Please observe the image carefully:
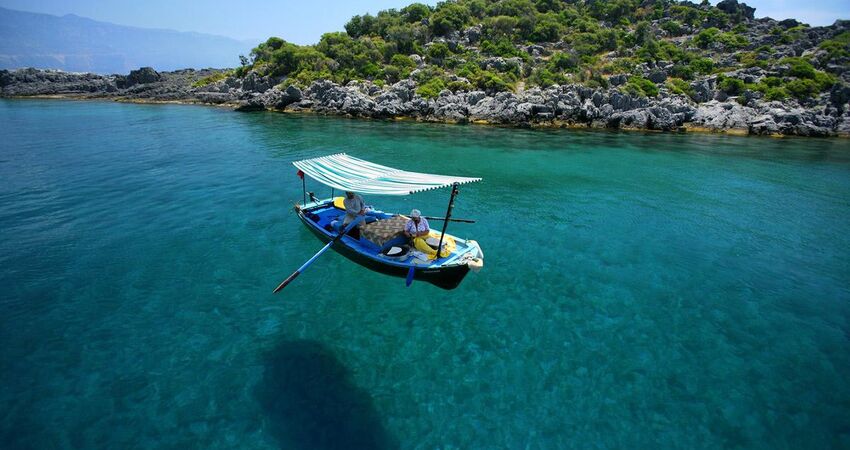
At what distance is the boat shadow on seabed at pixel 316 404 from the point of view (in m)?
8.62

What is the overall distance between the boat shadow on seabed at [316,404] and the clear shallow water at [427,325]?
0.15 ft

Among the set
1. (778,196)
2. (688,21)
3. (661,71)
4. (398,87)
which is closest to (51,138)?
(398,87)

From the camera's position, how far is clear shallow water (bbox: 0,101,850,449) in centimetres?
913

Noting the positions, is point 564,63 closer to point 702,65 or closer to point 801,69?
point 702,65

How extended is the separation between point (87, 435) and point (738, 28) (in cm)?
10795

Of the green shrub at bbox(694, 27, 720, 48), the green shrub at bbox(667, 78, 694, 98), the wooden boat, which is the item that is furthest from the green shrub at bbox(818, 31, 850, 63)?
the wooden boat

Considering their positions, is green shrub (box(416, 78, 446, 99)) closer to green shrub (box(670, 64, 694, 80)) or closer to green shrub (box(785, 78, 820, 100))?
green shrub (box(670, 64, 694, 80))

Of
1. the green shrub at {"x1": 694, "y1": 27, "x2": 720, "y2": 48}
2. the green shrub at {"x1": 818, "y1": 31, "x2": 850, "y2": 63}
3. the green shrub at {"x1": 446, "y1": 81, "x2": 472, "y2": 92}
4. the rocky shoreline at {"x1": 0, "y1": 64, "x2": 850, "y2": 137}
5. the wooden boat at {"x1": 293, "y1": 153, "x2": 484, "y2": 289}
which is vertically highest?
the green shrub at {"x1": 694, "y1": 27, "x2": 720, "y2": 48}

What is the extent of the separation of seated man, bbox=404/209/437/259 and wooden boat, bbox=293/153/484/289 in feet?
0.71

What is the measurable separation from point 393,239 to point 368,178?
303 centimetres

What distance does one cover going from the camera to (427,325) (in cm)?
1233

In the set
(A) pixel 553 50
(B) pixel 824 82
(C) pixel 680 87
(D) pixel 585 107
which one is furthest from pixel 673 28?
(D) pixel 585 107

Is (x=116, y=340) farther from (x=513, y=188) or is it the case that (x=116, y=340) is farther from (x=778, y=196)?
(x=778, y=196)

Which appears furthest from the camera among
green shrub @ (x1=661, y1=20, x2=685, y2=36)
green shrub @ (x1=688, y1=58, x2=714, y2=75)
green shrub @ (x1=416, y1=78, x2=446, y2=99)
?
green shrub @ (x1=661, y1=20, x2=685, y2=36)
